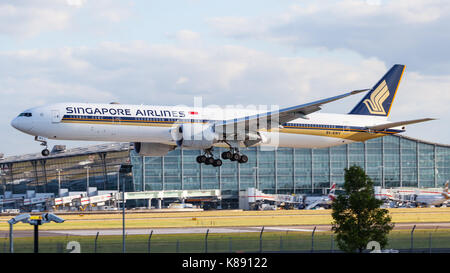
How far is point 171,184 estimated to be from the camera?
12231 cm

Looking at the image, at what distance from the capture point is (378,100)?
63.0 meters

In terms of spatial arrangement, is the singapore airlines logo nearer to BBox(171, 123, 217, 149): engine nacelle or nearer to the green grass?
the green grass

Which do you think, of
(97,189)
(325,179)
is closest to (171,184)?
(97,189)

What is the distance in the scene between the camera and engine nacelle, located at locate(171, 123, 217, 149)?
4906cm

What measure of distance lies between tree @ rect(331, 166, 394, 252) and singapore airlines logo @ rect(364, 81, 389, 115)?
896 inches

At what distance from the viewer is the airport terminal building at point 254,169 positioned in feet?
402

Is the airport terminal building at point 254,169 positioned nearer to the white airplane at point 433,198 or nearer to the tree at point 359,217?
the white airplane at point 433,198

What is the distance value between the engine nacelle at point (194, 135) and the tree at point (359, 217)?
13.7m

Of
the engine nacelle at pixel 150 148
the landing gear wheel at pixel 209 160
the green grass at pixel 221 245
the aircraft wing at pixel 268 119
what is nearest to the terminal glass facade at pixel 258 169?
the engine nacelle at pixel 150 148

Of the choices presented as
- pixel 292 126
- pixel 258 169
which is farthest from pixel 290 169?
pixel 292 126
